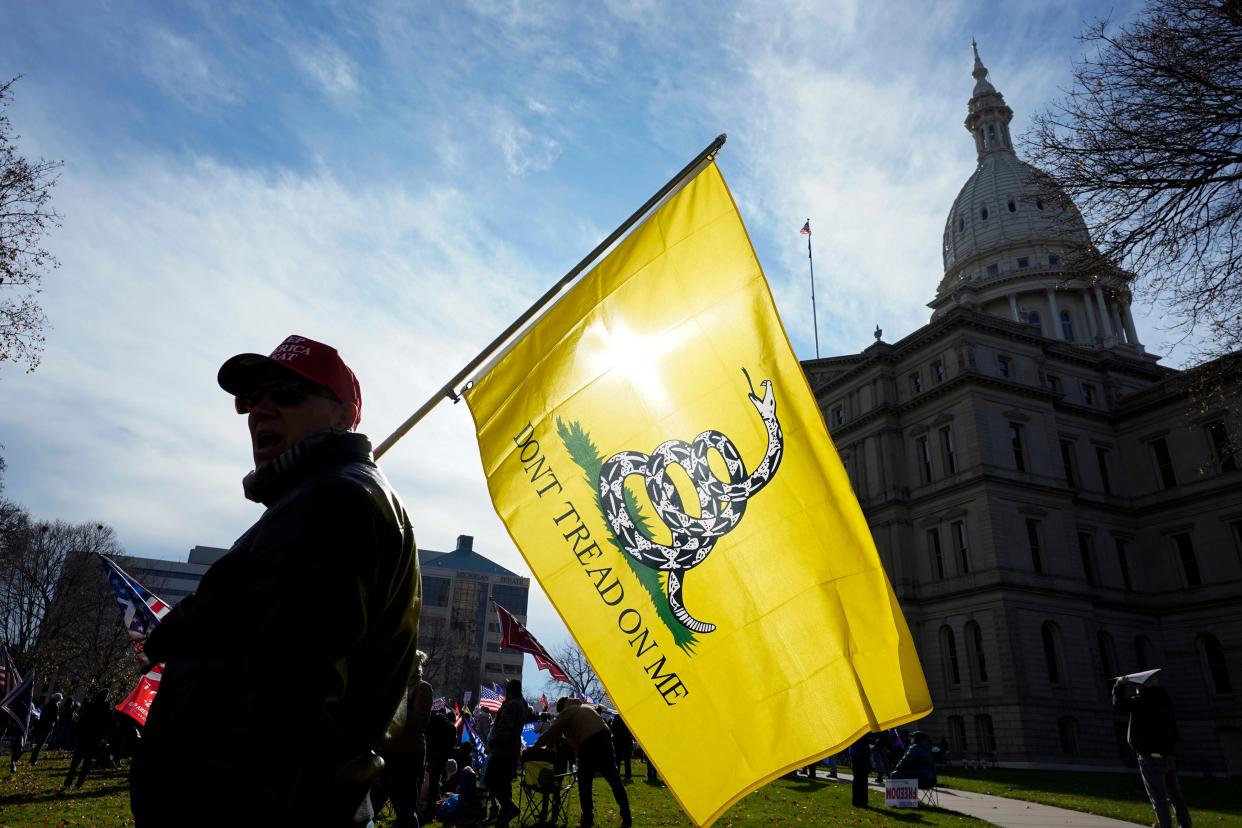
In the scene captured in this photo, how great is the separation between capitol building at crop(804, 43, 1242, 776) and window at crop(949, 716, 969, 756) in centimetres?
11

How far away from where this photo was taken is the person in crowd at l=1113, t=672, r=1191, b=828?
9836mm

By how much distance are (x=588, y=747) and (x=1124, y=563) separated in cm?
5212

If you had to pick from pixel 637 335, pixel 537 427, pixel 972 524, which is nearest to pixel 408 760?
pixel 537 427

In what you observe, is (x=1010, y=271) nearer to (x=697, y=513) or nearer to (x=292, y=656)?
(x=697, y=513)

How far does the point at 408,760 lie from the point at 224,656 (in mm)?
7127

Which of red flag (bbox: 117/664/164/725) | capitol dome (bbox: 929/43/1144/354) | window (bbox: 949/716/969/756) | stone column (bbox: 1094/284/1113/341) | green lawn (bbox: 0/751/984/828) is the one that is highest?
capitol dome (bbox: 929/43/1144/354)

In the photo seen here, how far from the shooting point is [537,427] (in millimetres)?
5258

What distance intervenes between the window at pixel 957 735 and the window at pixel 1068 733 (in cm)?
462

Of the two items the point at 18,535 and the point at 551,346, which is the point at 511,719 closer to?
the point at 551,346

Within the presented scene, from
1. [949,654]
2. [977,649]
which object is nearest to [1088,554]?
[977,649]

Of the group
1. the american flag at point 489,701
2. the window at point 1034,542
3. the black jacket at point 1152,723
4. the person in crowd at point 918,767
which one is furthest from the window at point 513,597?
the black jacket at point 1152,723

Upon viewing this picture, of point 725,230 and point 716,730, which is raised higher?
point 725,230

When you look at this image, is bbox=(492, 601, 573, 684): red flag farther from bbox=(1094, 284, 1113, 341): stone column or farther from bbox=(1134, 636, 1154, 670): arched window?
bbox=(1094, 284, 1113, 341): stone column

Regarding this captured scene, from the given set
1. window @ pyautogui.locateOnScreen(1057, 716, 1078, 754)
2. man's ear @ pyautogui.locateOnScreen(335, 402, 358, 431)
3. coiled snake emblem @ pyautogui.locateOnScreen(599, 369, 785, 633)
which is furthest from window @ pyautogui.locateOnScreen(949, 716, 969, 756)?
man's ear @ pyautogui.locateOnScreen(335, 402, 358, 431)
